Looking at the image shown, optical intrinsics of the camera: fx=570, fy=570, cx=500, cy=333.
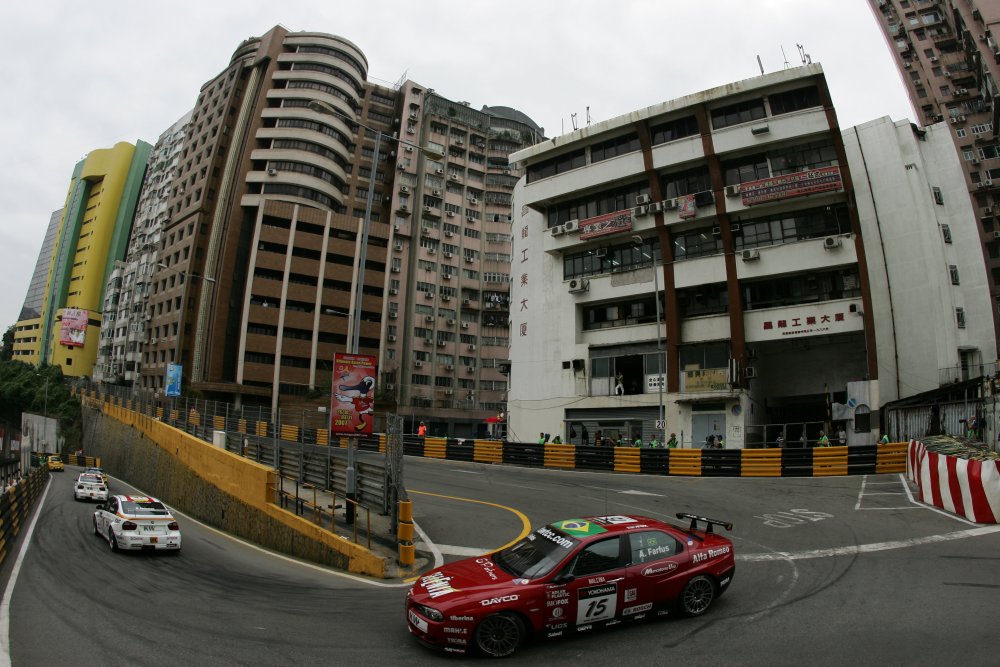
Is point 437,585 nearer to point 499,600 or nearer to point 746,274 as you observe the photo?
point 499,600

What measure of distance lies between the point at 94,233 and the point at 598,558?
132m

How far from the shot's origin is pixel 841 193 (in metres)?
30.5

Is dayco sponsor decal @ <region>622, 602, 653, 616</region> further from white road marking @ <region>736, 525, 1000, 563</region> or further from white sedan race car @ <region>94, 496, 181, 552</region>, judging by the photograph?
white sedan race car @ <region>94, 496, 181, 552</region>

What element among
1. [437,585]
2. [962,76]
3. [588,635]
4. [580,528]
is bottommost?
[588,635]

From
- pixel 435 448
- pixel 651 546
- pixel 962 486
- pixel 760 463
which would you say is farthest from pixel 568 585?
pixel 435 448

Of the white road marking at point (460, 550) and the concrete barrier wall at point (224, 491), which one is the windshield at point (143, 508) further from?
the white road marking at point (460, 550)

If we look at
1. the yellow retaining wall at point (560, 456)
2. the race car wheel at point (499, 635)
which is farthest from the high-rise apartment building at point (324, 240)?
the race car wheel at point (499, 635)

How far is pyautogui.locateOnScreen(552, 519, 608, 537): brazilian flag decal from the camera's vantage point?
7316 mm

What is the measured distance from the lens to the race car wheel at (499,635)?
20.5 feet

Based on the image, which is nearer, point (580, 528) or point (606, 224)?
point (580, 528)

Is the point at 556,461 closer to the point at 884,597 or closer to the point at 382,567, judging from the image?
the point at 382,567

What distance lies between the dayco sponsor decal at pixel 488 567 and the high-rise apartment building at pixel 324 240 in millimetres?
58051

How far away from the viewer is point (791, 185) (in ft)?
102

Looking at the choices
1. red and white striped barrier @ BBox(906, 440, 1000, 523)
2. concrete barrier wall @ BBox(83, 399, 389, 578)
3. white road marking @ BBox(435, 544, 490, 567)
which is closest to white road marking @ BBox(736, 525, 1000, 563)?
red and white striped barrier @ BBox(906, 440, 1000, 523)
